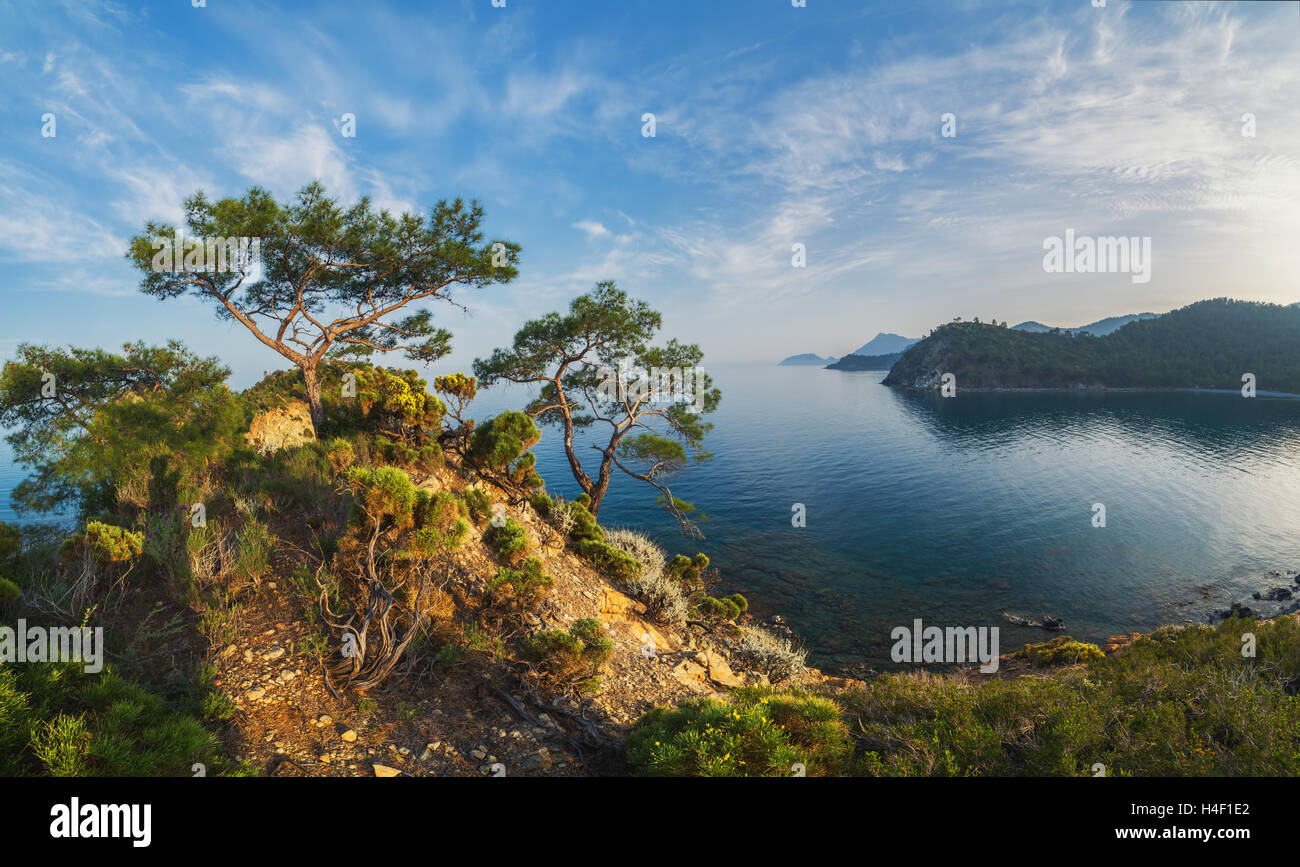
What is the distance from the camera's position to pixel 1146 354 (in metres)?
114

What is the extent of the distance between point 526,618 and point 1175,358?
164 metres

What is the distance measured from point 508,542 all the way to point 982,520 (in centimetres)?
3422

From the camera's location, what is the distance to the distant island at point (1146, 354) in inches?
3978

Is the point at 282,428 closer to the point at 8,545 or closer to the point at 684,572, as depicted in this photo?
the point at 8,545

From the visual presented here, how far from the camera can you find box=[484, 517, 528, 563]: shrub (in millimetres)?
9289

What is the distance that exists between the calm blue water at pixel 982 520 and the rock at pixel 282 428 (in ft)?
21.5

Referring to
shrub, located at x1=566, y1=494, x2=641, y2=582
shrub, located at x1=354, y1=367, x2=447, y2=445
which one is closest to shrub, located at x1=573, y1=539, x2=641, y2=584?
shrub, located at x1=566, y1=494, x2=641, y2=582

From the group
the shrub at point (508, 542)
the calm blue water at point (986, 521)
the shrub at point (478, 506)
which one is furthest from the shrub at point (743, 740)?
the calm blue water at point (986, 521)

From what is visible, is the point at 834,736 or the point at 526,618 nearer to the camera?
the point at 834,736

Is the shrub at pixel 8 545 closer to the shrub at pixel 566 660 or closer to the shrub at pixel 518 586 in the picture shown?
the shrub at pixel 518 586
